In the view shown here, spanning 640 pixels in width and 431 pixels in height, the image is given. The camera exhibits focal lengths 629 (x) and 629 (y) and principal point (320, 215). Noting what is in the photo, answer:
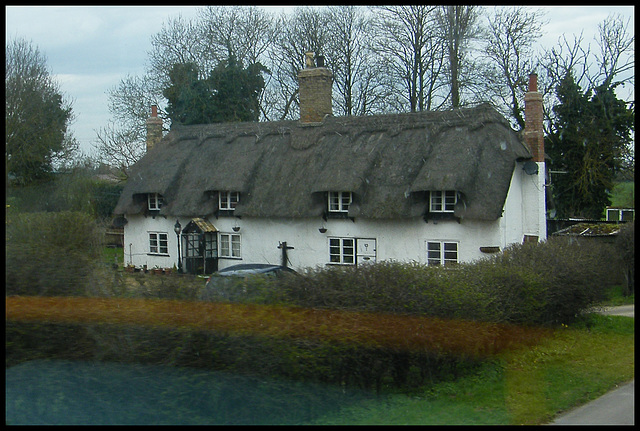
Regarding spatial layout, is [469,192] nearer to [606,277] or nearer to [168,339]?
[606,277]

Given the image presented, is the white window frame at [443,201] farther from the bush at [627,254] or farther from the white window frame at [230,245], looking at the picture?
the white window frame at [230,245]

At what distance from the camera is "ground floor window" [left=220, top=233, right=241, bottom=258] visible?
89.2 feet

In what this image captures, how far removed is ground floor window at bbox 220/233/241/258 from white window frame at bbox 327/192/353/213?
4.91 metres

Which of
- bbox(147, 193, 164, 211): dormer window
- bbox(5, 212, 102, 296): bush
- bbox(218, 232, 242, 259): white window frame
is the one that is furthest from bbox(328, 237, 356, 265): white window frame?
bbox(5, 212, 102, 296): bush

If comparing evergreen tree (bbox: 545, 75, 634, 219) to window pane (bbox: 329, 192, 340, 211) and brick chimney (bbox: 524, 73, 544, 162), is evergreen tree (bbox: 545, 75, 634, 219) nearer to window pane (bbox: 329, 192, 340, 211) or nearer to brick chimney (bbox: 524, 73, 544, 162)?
brick chimney (bbox: 524, 73, 544, 162)

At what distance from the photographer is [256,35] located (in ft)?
126

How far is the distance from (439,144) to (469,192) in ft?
9.33

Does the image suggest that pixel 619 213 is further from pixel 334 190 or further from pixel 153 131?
pixel 153 131

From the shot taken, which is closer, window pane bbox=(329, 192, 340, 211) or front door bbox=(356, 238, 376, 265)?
front door bbox=(356, 238, 376, 265)

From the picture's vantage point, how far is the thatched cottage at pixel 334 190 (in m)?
22.3

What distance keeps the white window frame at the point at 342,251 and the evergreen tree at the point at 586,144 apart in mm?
15115

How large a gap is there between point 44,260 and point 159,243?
2007 cm

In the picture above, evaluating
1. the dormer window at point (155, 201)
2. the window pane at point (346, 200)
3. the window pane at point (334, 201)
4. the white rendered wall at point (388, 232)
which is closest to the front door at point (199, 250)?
the white rendered wall at point (388, 232)

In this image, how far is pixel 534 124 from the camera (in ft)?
80.1
